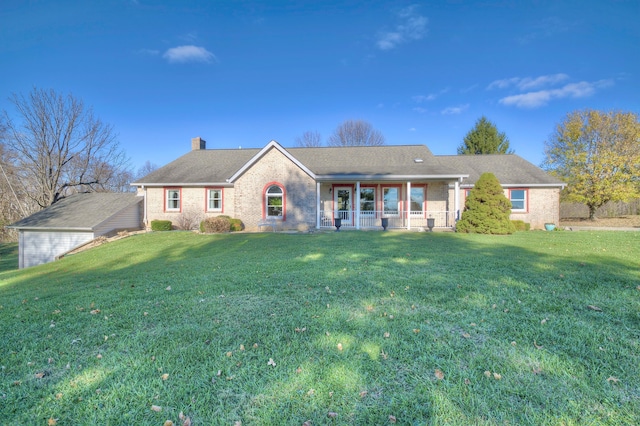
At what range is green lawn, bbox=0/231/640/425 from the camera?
2188mm

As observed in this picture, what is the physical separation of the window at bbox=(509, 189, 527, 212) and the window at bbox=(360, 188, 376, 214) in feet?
28.0

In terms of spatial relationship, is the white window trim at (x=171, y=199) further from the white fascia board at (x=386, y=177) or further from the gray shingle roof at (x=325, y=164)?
the white fascia board at (x=386, y=177)

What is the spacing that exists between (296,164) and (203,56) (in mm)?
9903

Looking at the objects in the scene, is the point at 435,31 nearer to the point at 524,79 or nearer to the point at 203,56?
the point at 524,79

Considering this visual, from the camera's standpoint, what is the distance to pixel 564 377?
2.47 meters

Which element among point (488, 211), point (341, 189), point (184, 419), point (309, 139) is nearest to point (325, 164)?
point (341, 189)

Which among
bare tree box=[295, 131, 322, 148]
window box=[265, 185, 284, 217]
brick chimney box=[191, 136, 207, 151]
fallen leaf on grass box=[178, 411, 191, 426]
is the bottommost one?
fallen leaf on grass box=[178, 411, 191, 426]

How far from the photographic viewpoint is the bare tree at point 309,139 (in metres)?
41.1

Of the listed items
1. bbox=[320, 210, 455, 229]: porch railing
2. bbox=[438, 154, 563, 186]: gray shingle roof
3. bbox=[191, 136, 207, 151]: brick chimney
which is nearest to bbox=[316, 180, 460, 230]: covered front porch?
bbox=[320, 210, 455, 229]: porch railing

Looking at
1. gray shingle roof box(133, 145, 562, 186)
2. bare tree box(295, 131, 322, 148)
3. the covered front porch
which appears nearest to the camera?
gray shingle roof box(133, 145, 562, 186)

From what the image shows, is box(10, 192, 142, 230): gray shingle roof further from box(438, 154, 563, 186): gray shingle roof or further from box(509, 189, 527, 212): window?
box(509, 189, 527, 212): window

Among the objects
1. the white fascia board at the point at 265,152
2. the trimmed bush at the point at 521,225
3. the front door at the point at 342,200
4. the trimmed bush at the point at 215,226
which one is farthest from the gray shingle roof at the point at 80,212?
the trimmed bush at the point at 521,225

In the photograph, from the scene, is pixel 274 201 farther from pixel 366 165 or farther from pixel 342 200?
pixel 366 165

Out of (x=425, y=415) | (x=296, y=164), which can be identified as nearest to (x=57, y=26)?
(x=296, y=164)
